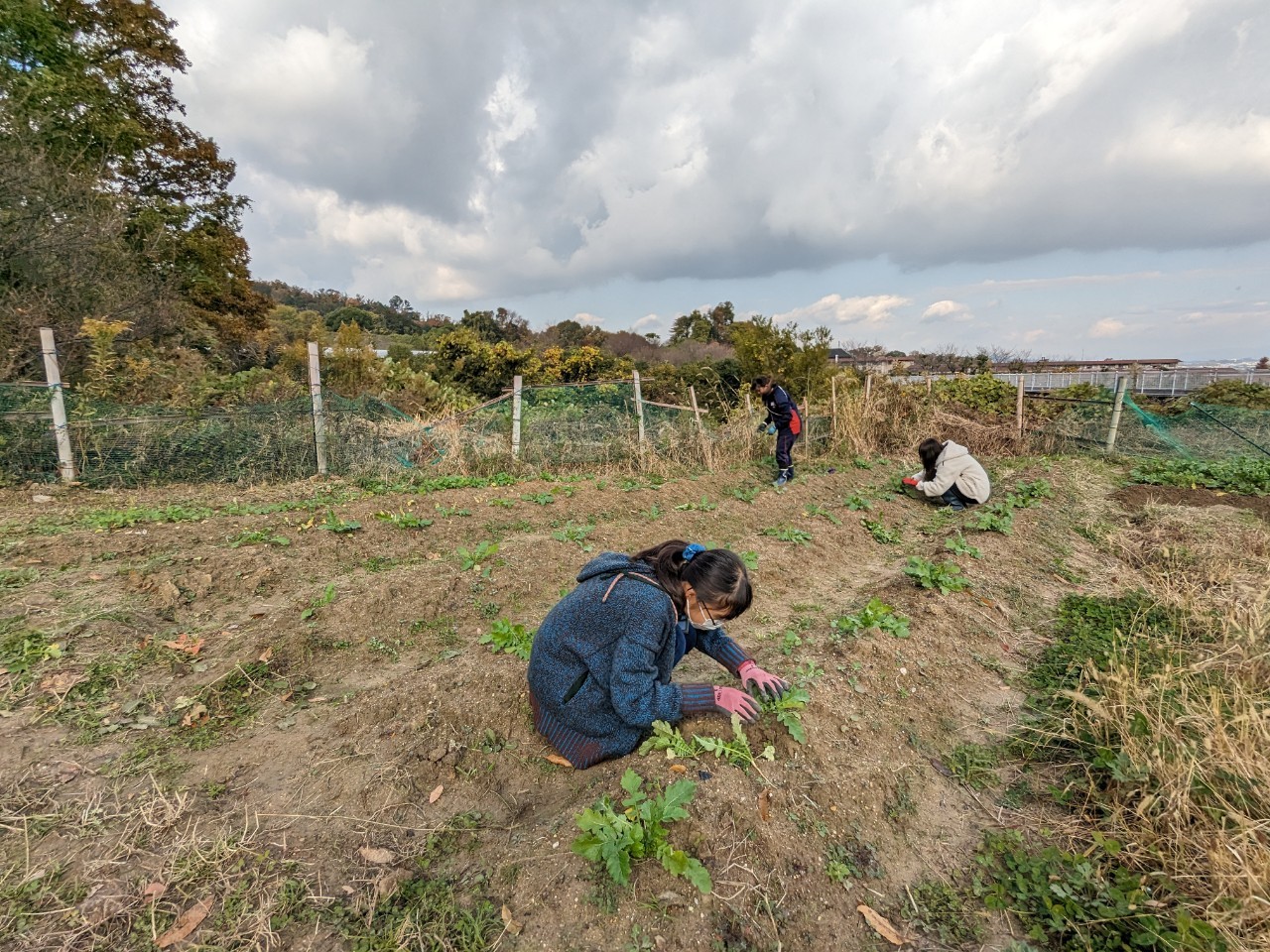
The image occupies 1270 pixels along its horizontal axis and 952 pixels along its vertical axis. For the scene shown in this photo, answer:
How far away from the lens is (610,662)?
225 cm

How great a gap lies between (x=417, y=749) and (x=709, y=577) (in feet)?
5.91

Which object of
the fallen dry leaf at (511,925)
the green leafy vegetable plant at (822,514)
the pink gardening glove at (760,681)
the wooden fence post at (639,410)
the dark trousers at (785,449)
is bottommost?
the fallen dry leaf at (511,925)

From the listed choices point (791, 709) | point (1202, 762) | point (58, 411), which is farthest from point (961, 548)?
point (58, 411)

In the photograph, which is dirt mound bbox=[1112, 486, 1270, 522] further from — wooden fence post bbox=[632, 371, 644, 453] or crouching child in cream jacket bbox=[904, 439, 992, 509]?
wooden fence post bbox=[632, 371, 644, 453]

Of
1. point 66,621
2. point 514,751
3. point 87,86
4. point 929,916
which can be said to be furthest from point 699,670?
point 87,86

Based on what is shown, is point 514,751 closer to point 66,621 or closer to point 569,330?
point 66,621

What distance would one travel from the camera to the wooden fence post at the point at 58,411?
281 inches

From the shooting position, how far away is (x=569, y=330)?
4028 cm

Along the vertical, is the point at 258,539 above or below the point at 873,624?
above

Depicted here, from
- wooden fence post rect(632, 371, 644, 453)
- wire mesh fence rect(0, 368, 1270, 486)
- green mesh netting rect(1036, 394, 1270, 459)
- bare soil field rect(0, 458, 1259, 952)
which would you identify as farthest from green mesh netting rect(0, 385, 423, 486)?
green mesh netting rect(1036, 394, 1270, 459)

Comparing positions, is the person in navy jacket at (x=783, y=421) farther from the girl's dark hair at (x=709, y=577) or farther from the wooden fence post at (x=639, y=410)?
the girl's dark hair at (x=709, y=577)

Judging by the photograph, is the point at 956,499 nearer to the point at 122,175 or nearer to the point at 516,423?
the point at 516,423

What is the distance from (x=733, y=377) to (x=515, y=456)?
14.7 metres

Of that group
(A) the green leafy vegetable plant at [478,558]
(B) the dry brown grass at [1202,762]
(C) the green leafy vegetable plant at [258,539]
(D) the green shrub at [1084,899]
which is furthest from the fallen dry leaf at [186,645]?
(B) the dry brown grass at [1202,762]
